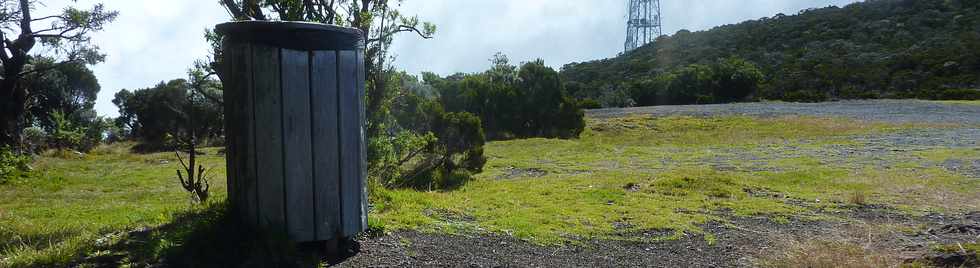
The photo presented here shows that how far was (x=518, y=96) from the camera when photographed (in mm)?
21969

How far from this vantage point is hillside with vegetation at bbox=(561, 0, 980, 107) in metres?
35.8

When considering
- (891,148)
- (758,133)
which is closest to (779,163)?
(891,148)

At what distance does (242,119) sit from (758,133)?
715 inches

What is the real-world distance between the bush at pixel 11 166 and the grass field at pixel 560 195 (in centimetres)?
20

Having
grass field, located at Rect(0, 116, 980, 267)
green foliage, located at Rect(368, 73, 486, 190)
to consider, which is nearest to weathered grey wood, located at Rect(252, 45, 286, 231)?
grass field, located at Rect(0, 116, 980, 267)

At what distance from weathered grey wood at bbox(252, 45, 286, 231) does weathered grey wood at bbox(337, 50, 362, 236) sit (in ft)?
1.10

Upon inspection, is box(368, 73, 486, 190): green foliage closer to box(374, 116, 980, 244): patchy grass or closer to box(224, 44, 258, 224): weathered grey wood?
box(374, 116, 980, 244): patchy grass

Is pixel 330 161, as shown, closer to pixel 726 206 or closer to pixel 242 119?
pixel 242 119

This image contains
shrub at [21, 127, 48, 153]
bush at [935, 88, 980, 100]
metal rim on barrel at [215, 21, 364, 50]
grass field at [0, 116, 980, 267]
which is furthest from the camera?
bush at [935, 88, 980, 100]

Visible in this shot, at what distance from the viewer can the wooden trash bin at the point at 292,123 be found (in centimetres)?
356

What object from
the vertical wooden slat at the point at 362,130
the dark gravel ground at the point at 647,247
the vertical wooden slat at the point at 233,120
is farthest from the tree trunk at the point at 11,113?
the dark gravel ground at the point at 647,247

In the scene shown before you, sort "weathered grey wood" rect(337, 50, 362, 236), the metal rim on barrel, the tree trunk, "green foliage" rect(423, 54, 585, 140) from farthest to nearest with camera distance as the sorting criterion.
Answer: "green foliage" rect(423, 54, 585, 140)
the tree trunk
"weathered grey wood" rect(337, 50, 362, 236)
the metal rim on barrel

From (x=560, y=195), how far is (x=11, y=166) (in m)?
8.91

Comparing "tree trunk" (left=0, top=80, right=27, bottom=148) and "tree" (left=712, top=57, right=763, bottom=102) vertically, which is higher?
"tree" (left=712, top=57, right=763, bottom=102)
